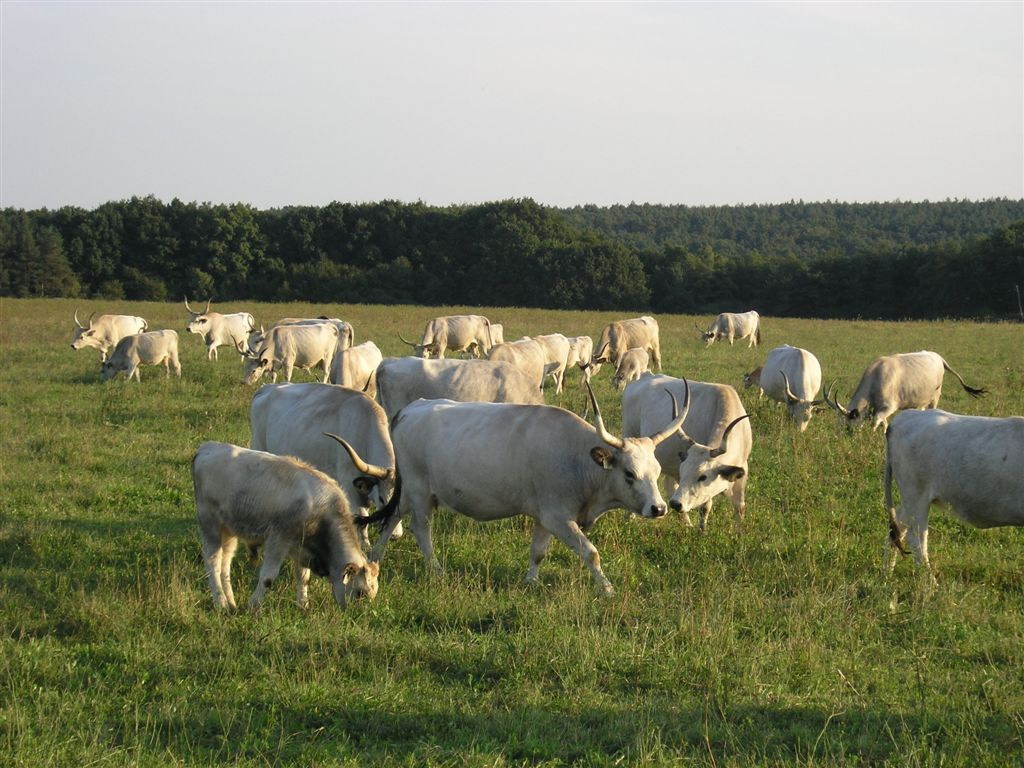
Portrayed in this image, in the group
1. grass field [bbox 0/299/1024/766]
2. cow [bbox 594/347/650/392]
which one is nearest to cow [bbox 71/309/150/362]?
cow [bbox 594/347/650/392]

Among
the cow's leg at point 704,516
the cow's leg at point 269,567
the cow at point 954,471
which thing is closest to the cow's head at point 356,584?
the cow's leg at point 269,567

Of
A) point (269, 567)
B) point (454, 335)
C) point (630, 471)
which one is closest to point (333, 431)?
point (269, 567)

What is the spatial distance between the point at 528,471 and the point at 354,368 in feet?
30.7

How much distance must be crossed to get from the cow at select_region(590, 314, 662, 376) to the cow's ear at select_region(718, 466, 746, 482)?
16.6 meters

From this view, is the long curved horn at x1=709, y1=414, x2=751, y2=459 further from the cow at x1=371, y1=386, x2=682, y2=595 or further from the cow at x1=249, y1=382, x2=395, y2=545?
the cow at x1=249, y1=382, x2=395, y2=545

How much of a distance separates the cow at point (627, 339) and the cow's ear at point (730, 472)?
1657 centimetres

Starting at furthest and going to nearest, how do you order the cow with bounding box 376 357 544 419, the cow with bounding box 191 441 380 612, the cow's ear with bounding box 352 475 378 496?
the cow with bounding box 376 357 544 419
the cow's ear with bounding box 352 475 378 496
the cow with bounding box 191 441 380 612

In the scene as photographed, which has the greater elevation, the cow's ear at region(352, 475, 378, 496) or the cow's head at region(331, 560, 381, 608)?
the cow's ear at region(352, 475, 378, 496)

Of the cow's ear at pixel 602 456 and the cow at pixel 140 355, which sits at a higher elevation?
the cow's ear at pixel 602 456

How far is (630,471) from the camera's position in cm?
834

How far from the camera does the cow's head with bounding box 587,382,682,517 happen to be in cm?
828

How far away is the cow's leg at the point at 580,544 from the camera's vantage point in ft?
26.6

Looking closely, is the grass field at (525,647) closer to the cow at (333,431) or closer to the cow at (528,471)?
the cow at (528,471)

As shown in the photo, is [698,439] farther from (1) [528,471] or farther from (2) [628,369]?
(2) [628,369]
